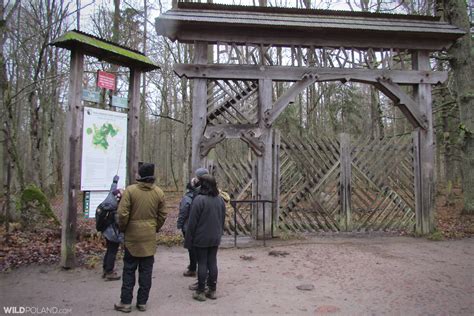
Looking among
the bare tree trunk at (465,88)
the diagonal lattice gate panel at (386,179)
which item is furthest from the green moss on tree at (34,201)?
the bare tree trunk at (465,88)

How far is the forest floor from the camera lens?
4.60 meters

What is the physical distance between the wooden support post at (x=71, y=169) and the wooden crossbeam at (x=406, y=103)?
23.2 ft

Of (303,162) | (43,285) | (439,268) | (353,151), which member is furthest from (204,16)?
(439,268)

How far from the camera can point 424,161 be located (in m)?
9.40

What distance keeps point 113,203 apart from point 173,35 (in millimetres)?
4786

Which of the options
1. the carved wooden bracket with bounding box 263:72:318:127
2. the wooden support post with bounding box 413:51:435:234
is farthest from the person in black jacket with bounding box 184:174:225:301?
the wooden support post with bounding box 413:51:435:234

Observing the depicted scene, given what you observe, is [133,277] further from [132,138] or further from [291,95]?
[291,95]

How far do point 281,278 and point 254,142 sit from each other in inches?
145

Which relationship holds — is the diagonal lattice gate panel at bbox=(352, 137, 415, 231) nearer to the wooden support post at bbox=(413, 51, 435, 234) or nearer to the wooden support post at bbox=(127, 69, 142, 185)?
the wooden support post at bbox=(413, 51, 435, 234)

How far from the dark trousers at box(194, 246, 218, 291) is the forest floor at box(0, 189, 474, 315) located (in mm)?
235

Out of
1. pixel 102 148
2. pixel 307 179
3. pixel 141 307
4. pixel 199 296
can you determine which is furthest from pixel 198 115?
pixel 141 307

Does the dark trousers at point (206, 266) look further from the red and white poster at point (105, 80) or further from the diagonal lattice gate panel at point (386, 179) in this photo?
the diagonal lattice gate panel at point (386, 179)

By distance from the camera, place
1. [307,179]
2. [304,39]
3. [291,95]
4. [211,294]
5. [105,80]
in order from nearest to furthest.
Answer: [211,294]
[105,80]
[291,95]
[304,39]
[307,179]

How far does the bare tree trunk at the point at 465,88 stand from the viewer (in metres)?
10.5
